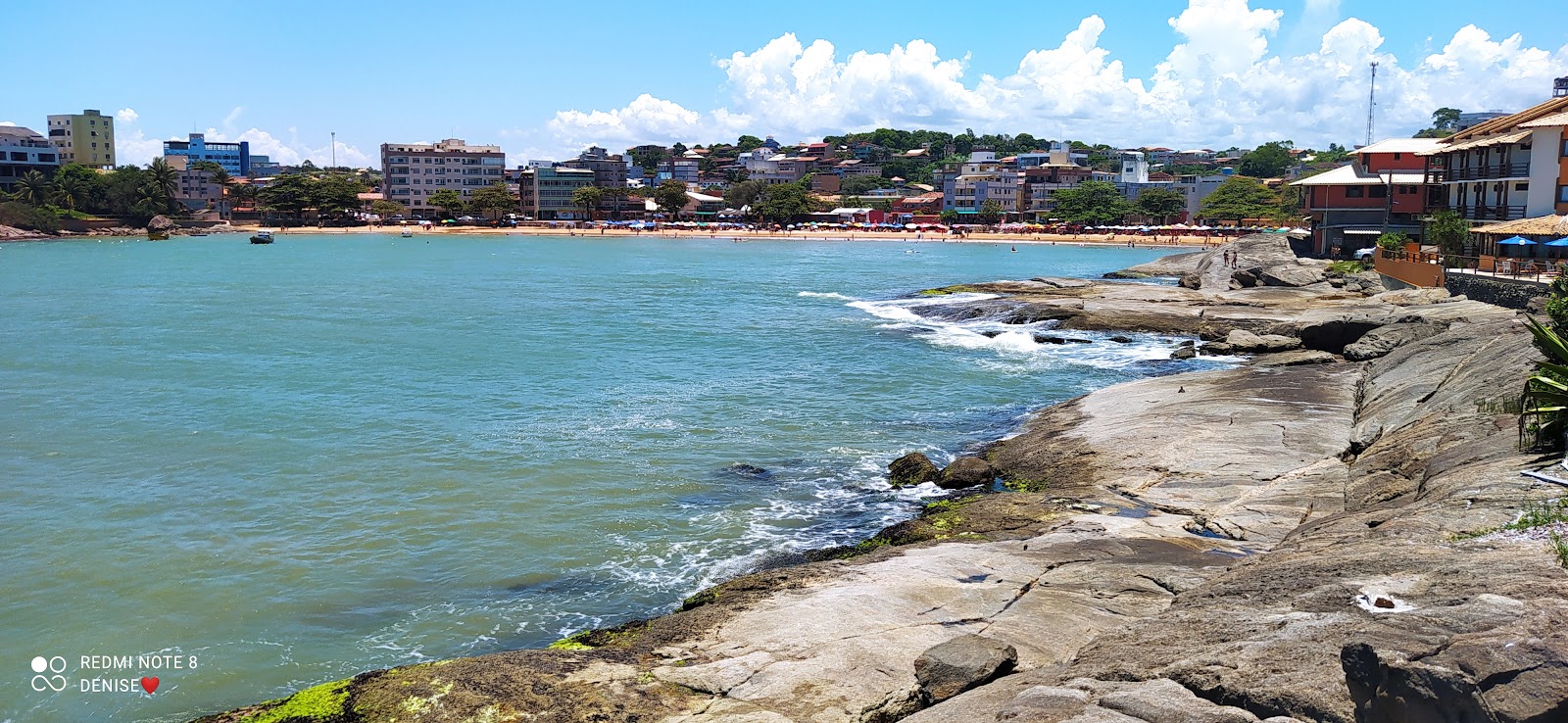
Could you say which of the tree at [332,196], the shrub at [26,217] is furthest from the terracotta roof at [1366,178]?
the shrub at [26,217]

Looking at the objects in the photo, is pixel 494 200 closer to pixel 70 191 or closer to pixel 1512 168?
pixel 70 191

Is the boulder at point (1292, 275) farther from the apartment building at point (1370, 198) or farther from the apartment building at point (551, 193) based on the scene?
the apartment building at point (551, 193)

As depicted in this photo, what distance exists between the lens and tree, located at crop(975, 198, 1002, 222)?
174250 millimetres

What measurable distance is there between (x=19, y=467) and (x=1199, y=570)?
25701mm

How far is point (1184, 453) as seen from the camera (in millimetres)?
22734

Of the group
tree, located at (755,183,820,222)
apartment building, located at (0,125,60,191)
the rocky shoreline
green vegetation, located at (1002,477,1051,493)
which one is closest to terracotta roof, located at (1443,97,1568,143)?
the rocky shoreline

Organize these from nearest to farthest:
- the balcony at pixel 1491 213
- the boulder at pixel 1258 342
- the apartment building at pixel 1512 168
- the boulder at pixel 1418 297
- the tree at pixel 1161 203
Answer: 1. the boulder at pixel 1258 342
2. the boulder at pixel 1418 297
3. the apartment building at pixel 1512 168
4. the balcony at pixel 1491 213
5. the tree at pixel 1161 203

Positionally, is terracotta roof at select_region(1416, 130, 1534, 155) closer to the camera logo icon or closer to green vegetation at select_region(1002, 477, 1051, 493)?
green vegetation at select_region(1002, 477, 1051, 493)

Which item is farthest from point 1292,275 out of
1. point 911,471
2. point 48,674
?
point 48,674

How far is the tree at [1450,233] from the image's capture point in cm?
4997

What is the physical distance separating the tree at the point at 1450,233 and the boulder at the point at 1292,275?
8.22 meters

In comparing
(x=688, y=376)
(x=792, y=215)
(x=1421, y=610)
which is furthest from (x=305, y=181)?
(x=1421, y=610)

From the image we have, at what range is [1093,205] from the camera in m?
164

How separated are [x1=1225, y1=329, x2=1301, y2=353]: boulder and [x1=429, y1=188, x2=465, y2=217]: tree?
15435 cm
